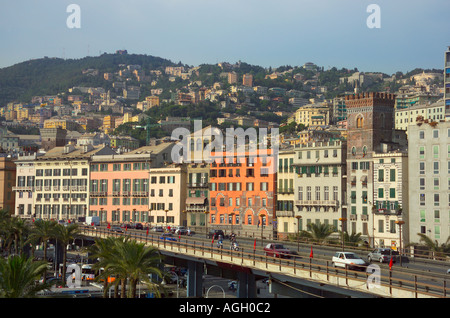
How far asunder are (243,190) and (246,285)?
180 ft

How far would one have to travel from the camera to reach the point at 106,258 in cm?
5791

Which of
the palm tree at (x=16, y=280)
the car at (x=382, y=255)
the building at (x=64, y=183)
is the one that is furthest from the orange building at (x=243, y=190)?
the palm tree at (x=16, y=280)

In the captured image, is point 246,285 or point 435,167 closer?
point 246,285

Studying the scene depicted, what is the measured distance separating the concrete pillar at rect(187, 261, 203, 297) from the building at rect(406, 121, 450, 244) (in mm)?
33658

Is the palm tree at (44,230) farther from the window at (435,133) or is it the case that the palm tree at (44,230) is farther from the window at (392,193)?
the window at (435,133)

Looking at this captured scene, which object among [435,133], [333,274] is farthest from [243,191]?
[333,274]

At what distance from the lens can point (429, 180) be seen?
309ft

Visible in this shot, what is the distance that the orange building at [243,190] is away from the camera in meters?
115

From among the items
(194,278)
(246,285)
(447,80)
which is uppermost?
(447,80)

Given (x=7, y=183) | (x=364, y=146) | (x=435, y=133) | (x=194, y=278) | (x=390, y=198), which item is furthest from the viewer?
(x=7, y=183)

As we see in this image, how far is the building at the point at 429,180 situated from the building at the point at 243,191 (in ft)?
81.6

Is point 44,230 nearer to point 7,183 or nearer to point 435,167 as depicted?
point 435,167
